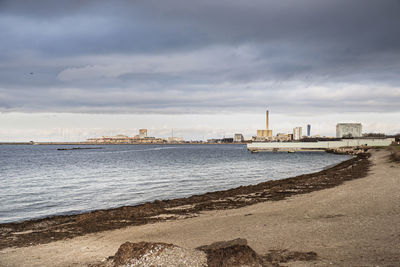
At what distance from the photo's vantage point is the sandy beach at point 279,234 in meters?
8.78

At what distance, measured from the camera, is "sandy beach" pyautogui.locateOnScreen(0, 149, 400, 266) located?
878cm

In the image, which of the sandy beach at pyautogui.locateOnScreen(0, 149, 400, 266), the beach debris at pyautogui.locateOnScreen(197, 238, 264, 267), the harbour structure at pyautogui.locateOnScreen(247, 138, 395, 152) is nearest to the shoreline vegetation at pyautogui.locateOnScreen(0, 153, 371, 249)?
the sandy beach at pyautogui.locateOnScreen(0, 149, 400, 266)

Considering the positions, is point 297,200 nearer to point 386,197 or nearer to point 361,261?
point 386,197

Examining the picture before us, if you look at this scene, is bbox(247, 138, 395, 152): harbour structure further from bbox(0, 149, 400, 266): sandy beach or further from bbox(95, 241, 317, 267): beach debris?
bbox(95, 241, 317, 267): beach debris

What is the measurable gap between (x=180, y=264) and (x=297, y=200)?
12.4 m

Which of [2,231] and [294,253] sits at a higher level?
[294,253]

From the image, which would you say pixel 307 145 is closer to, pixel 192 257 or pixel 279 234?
pixel 279 234

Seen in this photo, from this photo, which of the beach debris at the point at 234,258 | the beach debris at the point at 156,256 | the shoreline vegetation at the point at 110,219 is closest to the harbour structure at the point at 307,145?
the shoreline vegetation at the point at 110,219

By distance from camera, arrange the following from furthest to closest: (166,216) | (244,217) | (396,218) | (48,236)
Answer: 1. (166,216)
2. (244,217)
3. (48,236)
4. (396,218)

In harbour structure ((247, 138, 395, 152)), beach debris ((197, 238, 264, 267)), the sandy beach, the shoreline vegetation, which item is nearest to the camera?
beach debris ((197, 238, 264, 267))

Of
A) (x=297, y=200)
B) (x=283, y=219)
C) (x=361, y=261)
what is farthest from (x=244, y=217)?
(x=361, y=261)

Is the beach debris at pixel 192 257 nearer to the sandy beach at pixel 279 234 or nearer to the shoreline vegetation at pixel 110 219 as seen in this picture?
the sandy beach at pixel 279 234

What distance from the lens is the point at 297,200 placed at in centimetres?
1825

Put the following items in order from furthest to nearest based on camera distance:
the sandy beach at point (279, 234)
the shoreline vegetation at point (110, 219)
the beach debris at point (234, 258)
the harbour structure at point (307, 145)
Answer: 1. the harbour structure at point (307, 145)
2. the shoreline vegetation at point (110, 219)
3. the sandy beach at point (279, 234)
4. the beach debris at point (234, 258)
